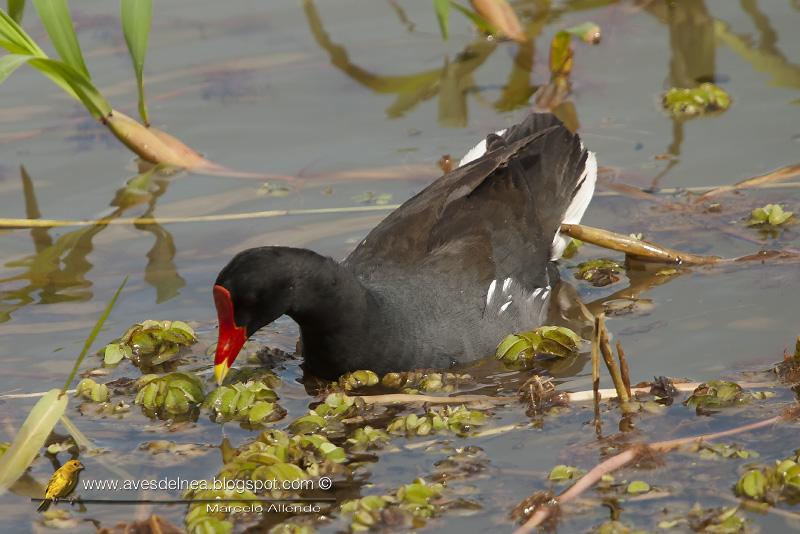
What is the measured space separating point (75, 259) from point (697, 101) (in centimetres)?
381

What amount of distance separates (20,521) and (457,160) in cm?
390

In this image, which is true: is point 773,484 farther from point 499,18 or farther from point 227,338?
point 499,18

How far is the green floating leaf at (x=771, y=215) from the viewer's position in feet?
22.0

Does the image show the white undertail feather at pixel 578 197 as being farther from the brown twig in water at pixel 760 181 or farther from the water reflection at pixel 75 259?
the water reflection at pixel 75 259

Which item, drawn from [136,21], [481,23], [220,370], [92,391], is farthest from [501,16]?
[92,391]

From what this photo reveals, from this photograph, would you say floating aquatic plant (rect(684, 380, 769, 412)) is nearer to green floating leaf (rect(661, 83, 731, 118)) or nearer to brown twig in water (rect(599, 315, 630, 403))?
brown twig in water (rect(599, 315, 630, 403))

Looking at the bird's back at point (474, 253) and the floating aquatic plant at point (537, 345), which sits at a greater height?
the bird's back at point (474, 253)

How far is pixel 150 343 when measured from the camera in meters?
6.00

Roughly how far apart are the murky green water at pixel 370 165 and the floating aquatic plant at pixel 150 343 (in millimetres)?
116

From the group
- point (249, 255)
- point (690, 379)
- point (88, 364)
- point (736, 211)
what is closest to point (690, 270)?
point (736, 211)

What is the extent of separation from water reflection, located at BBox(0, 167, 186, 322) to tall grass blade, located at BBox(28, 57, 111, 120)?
2.21 ft

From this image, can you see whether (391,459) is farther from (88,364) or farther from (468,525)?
(88,364)

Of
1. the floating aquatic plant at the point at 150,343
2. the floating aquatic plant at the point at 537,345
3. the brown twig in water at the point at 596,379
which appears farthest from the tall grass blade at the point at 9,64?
the brown twig in water at the point at 596,379

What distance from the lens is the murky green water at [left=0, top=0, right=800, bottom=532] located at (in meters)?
5.14
